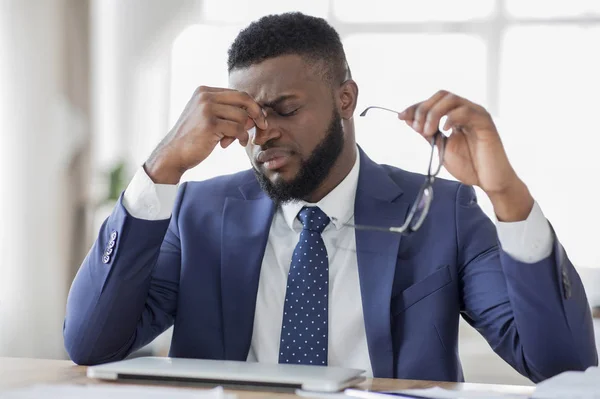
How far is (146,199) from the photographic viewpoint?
150cm

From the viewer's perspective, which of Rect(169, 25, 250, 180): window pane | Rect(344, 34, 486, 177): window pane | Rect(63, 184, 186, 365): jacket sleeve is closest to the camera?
Rect(63, 184, 186, 365): jacket sleeve

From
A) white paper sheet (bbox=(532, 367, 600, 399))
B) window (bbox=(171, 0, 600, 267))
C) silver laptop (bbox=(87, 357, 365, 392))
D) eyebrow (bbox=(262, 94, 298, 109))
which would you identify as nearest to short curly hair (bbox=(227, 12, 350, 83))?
eyebrow (bbox=(262, 94, 298, 109))

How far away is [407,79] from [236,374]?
3794 mm

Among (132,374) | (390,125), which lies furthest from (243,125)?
(390,125)

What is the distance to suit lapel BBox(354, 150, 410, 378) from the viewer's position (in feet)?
5.05

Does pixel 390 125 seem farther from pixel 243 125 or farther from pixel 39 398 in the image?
pixel 39 398

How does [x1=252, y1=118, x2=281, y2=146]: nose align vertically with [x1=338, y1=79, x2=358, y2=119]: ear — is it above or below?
below

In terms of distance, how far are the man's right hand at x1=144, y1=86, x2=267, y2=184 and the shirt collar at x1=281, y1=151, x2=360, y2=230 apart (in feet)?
0.77

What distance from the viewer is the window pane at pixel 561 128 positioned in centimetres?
449

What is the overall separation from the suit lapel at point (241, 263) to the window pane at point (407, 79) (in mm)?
3019

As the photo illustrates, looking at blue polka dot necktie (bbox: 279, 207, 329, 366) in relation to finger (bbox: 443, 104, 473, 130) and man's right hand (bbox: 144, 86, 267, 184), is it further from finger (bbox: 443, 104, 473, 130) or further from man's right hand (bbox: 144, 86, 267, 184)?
finger (bbox: 443, 104, 473, 130)

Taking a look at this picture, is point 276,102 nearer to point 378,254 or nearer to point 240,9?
point 378,254

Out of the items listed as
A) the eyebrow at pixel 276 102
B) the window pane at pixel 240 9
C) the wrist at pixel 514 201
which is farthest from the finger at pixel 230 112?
the window pane at pixel 240 9

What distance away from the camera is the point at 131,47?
16.6 feet
